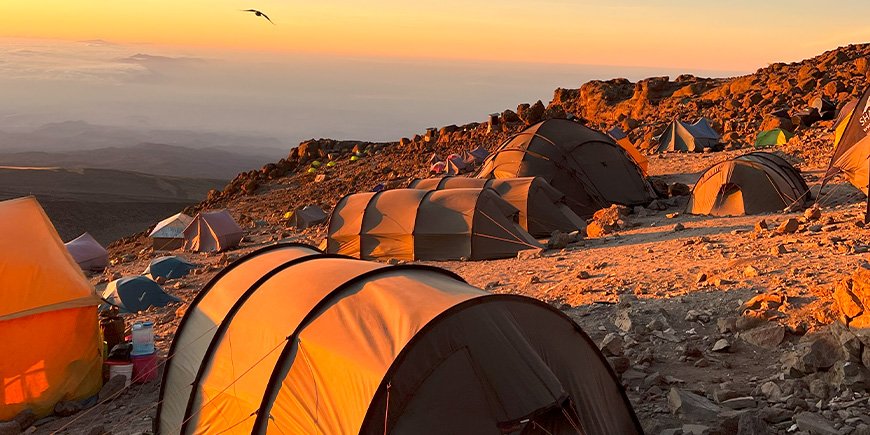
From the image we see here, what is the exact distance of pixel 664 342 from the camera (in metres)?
10.0

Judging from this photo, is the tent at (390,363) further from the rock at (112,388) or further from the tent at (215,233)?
the tent at (215,233)

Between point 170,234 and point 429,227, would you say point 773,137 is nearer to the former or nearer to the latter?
point 429,227

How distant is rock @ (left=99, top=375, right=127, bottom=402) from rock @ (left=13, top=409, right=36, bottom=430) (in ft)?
3.05

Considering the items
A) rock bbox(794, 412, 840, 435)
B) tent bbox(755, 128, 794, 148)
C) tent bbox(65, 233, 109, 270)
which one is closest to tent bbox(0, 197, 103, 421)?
rock bbox(794, 412, 840, 435)

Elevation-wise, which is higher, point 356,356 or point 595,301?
point 356,356

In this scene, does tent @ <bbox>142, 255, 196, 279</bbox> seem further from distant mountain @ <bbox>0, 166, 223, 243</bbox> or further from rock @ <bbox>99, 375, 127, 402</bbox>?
distant mountain @ <bbox>0, 166, 223, 243</bbox>

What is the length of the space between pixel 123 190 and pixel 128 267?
64.8 metres

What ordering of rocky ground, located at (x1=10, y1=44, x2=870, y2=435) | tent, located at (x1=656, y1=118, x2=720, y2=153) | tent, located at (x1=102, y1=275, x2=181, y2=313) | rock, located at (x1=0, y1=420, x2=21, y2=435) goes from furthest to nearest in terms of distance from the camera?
tent, located at (x1=656, y1=118, x2=720, y2=153)
tent, located at (x1=102, y1=275, x2=181, y2=313)
rock, located at (x1=0, y1=420, x2=21, y2=435)
rocky ground, located at (x1=10, y1=44, x2=870, y2=435)

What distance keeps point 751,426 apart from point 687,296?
437cm

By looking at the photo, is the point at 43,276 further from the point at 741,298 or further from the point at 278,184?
the point at 278,184

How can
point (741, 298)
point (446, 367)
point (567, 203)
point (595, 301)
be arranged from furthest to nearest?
point (567, 203)
point (595, 301)
point (741, 298)
point (446, 367)

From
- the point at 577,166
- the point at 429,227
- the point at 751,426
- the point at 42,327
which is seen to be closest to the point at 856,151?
the point at 577,166

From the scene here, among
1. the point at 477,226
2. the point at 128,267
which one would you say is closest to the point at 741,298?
the point at 477,226

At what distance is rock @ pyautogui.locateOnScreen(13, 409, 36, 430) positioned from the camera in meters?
10.8
